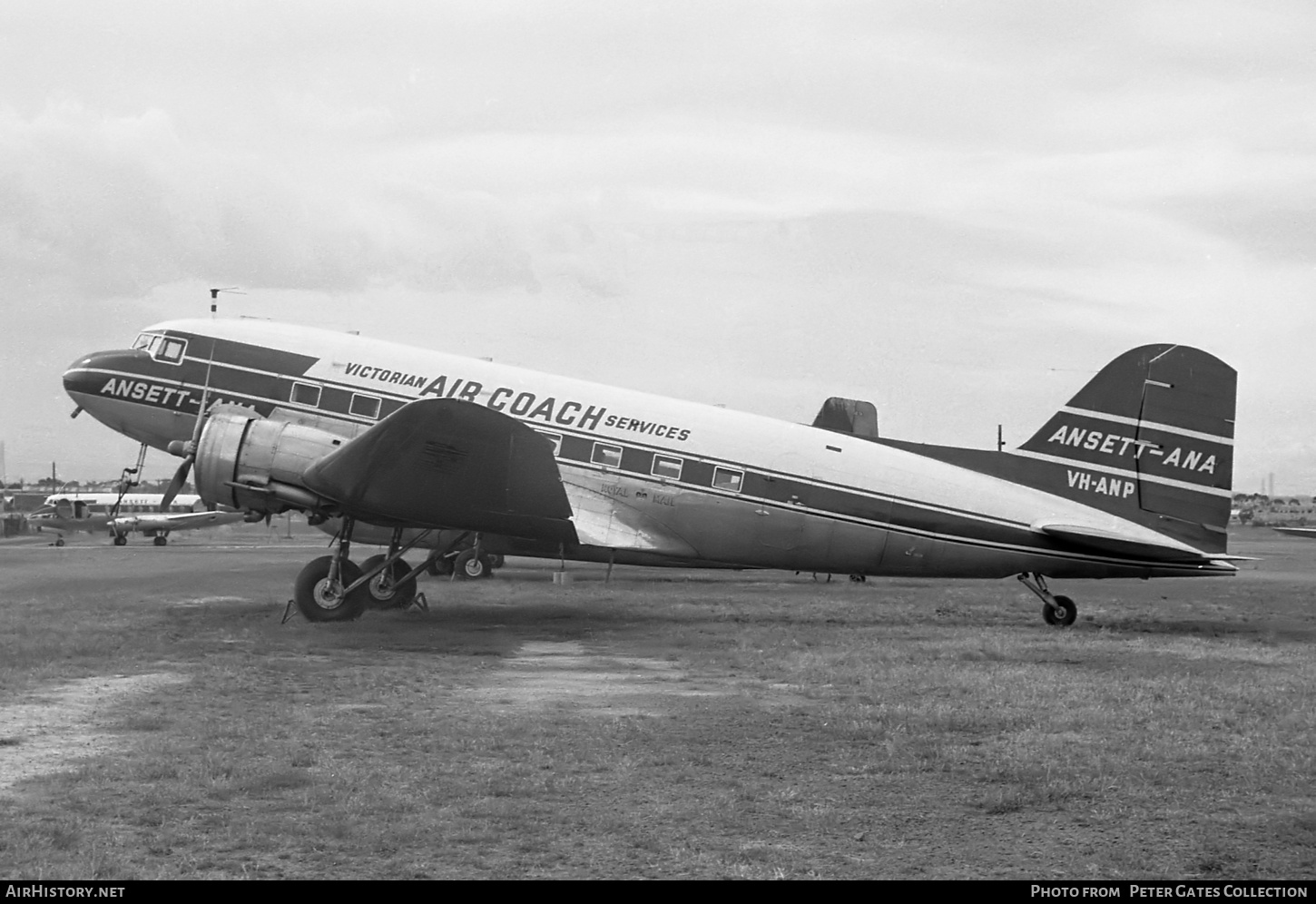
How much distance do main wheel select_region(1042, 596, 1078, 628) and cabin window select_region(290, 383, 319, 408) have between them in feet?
35.6

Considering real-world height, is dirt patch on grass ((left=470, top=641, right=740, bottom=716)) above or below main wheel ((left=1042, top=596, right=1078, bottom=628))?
below

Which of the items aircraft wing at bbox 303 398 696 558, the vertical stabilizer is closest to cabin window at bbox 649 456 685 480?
aircraft wing at bbox 303 398 696 558

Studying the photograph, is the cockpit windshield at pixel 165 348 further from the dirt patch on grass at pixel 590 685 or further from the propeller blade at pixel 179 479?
the dirt patch on grass at pixel 590 685

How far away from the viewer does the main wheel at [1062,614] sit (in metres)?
17.6

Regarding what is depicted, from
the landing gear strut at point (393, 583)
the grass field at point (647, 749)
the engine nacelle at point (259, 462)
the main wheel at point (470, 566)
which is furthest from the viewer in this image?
the main wheel at point (470, 566)

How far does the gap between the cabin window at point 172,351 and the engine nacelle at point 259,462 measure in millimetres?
2429

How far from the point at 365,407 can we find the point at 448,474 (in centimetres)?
288

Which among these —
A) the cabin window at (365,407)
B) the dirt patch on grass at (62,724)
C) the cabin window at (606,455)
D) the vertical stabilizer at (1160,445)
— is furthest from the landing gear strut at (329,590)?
the vertical stabilizer at (1160,445)

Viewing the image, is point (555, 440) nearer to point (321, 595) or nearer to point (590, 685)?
point (321, 595)

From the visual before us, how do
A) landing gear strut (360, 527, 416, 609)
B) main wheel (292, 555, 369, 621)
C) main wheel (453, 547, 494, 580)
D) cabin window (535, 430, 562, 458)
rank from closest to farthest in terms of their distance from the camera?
main wheel (292, 555, 369, 621) < landing gear strut (360, 527, 416, 609) < cabin window (535, 430, 562, 458) < main wheel (453, 547, 494, 580)

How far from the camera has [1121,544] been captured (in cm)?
1697

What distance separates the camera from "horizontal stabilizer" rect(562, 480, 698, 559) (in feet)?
56.9

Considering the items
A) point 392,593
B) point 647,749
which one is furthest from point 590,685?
point 392,593

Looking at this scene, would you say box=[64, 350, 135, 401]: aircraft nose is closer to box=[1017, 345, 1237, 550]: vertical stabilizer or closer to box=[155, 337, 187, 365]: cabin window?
box=[155, 337, 187, 365]: cabin window
